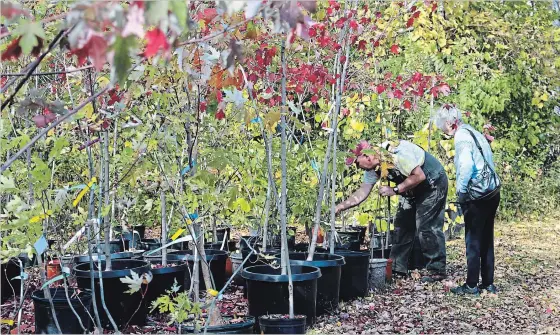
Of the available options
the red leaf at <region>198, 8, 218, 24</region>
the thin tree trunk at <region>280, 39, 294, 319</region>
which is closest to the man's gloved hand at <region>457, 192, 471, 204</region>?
the thin tree trunk at <region>280, 39, 294, 319</region>

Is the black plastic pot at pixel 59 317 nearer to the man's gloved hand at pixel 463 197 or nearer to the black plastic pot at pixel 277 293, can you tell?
the black plastic pot at pixel 277 293

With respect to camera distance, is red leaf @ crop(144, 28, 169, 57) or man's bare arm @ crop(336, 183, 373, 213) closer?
red leaf @ crop(144, 28, 169, 57)

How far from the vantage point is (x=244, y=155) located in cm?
473

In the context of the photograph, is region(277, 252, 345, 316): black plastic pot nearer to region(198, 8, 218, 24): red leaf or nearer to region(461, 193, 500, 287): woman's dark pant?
region(461, 193, 500, 287): woman's dark pant

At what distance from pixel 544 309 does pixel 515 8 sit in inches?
255

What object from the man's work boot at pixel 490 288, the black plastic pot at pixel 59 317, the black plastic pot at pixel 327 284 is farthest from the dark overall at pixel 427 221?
the black plastic pot at pixel 59 317

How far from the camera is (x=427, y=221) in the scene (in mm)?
5414

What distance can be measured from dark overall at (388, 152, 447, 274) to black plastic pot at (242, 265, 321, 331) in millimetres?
1941

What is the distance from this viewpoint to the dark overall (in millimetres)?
5387

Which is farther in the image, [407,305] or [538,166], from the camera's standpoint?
[538,166]

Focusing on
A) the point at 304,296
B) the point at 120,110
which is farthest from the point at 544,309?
the point at 120,110

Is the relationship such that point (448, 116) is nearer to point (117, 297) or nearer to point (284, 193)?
point (284, 193)

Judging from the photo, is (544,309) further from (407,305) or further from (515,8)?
(515,8)

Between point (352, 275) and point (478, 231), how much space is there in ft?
3.27
